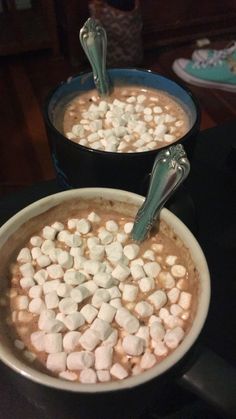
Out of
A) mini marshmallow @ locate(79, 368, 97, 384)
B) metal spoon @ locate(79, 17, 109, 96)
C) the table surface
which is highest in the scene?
metal spoon @ locate(79, 17, 109, 96)

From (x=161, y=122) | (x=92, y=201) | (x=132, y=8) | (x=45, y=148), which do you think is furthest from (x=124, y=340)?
(x=132, y=8)

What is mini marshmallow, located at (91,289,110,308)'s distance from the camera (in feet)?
1.47

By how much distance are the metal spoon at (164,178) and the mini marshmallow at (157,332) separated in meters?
0.11

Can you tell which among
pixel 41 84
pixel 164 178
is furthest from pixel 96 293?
pixel 41 84

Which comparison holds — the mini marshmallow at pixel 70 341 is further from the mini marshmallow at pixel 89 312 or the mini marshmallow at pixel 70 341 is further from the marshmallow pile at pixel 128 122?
the marshmallow pile at pixel 128 122

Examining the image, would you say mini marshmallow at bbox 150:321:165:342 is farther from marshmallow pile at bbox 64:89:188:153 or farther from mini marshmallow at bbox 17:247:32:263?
marshmallow pile at bbox 64:89:188:153

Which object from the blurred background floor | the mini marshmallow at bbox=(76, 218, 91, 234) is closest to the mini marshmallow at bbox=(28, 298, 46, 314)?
the mini marshmallow at bbox=(76, 218, 91, 234)

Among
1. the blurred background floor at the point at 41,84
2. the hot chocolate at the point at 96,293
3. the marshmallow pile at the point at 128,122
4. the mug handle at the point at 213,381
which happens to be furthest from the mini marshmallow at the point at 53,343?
the blurred background floor at the point at 41,84

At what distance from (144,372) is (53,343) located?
88mm

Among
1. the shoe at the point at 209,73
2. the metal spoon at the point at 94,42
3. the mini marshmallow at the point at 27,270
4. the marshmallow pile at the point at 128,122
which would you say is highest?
the metal spoon at the point at 94,42

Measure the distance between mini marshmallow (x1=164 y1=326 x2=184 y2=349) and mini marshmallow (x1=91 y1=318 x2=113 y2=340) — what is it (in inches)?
2.0

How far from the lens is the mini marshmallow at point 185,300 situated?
0.45 m

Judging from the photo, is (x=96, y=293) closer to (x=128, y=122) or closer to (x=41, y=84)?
(x=128, y=122)

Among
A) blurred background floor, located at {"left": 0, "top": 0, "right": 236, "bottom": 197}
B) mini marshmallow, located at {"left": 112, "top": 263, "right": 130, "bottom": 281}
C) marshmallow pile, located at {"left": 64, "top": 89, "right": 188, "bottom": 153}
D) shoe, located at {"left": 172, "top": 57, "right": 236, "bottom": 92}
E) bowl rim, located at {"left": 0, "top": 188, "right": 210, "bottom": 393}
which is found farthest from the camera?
shoe, located at {"left": 172, "top": 57, "right": 236, "bottom": 92}
